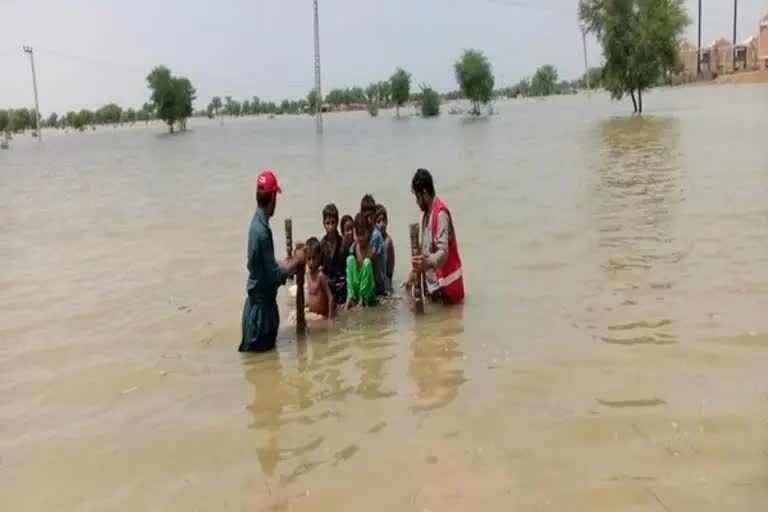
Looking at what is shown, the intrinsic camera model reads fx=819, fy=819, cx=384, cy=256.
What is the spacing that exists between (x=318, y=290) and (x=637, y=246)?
18.3 ft

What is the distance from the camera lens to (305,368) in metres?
7.62

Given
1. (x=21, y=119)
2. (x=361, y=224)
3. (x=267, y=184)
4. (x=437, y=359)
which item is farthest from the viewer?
(x=21, y=119)

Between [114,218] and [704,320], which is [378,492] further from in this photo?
[114,218]

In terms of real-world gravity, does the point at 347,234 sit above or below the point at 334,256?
above

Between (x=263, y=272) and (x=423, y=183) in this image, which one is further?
(x=423, y=183)

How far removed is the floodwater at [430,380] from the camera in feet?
17.2

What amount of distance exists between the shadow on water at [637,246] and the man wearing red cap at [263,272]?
3113 mm

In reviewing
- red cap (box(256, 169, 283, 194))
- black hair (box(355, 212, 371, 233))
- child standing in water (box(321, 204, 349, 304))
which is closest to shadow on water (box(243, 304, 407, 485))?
child standing in water (box(321, 204, 349, 304))

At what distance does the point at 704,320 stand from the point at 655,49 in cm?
4946

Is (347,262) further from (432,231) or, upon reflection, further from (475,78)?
(475,78)

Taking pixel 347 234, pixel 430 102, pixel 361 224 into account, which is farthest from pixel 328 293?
pixel 430 102

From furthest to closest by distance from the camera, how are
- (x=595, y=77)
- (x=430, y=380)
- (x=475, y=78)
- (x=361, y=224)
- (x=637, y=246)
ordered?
(x=475, y=78) < (x=595, y=77) < (x=637, y=246) < (x=361, y=224) < (x=430, y=380)

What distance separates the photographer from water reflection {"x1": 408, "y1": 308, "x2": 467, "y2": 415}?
670 cm

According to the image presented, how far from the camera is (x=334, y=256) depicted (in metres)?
9.26
